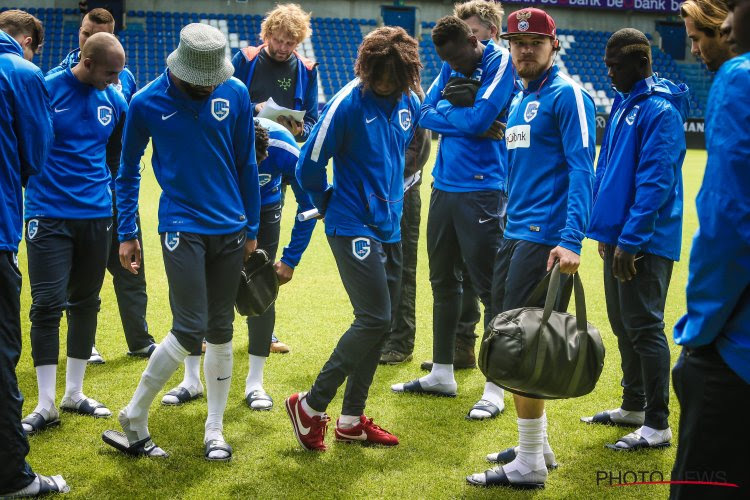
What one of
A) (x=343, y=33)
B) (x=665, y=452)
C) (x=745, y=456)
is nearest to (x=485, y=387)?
(x=665, y=452)

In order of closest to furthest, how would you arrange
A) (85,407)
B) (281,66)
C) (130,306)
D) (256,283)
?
(256,283), (85,407), (130,306), (281,66)

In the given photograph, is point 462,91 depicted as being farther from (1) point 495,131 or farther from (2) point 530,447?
(2) point 530,447

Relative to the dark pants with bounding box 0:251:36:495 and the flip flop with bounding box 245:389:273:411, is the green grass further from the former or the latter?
the dark pants with bounding box 0:251:36:495

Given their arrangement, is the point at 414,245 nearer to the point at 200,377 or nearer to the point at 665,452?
the point at 200,377

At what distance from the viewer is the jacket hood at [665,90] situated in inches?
166

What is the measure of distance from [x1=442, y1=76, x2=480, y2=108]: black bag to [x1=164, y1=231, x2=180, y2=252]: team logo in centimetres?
193

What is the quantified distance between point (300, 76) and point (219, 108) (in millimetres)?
2672

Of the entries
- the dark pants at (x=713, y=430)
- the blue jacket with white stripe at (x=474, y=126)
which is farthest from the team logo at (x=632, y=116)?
the dark pants at (x=713, y=430)

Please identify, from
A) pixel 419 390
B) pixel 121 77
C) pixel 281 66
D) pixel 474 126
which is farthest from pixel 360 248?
pixel 281 66

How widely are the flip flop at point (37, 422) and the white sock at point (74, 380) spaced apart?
0.95 feet

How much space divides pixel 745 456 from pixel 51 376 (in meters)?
3.72

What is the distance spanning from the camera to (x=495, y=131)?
16.4ft

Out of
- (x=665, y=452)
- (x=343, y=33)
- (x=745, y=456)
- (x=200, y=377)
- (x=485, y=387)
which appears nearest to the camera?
(x=745, y=456)

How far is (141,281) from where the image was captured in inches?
236
